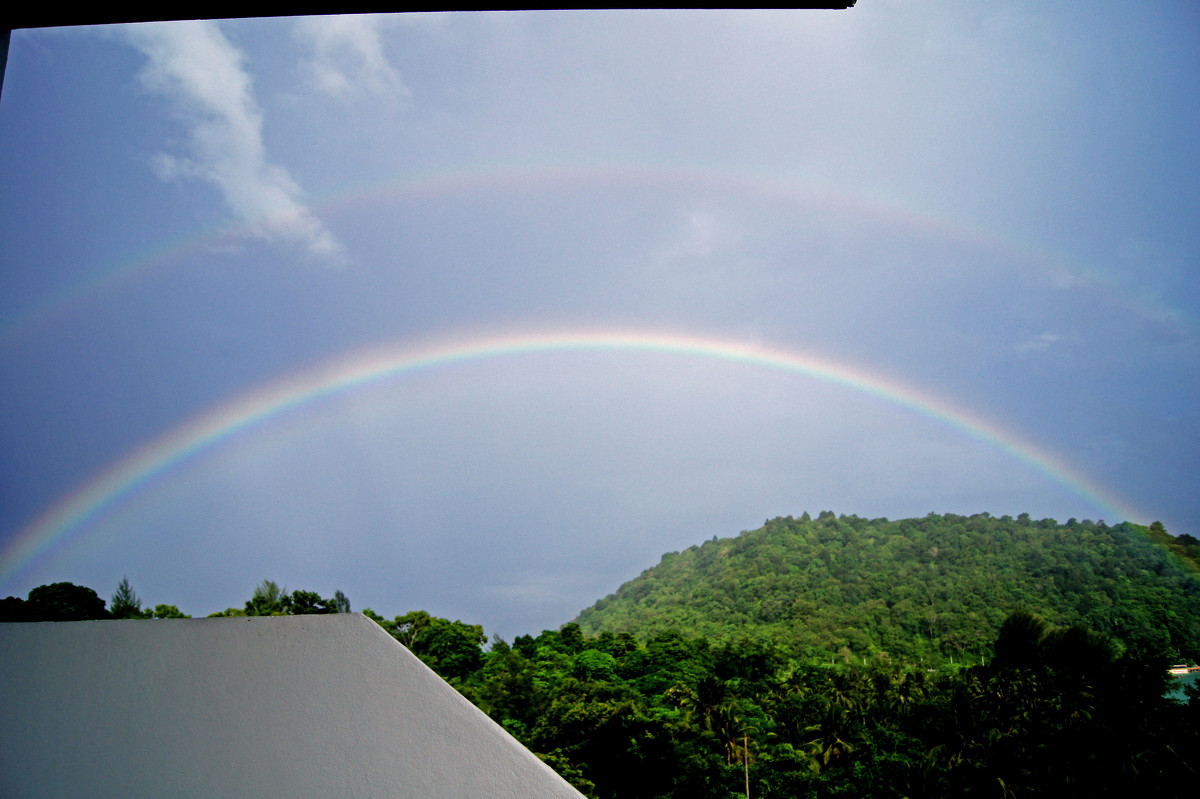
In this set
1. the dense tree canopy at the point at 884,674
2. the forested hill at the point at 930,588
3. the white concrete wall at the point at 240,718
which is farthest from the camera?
the forested hill at the point at 930,588

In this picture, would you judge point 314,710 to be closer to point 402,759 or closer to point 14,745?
point 402,759

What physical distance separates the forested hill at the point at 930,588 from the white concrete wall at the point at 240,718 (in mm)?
43714

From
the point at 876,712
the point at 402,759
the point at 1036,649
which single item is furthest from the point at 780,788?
the point at 402,759

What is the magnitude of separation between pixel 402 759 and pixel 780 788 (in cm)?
2954

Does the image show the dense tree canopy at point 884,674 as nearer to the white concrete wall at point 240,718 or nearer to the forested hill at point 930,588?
the forested hill at point 930,588

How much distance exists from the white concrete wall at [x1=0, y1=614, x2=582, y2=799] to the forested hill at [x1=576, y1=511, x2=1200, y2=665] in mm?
43714

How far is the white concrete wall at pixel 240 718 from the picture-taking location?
1271mm

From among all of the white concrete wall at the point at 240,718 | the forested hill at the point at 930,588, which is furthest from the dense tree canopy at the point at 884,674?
the white concrete wall at the point at 240,718

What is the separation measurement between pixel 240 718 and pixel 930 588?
5210 centimetres

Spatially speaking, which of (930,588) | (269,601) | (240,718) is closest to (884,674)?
(930,588)

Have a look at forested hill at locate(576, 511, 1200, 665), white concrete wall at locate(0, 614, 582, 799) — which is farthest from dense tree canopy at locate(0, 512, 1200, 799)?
white concrete wall at locate(0, 614, 582, 799)

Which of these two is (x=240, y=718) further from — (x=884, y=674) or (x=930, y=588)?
(x=930, y=588)

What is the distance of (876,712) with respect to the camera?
32.7 meters

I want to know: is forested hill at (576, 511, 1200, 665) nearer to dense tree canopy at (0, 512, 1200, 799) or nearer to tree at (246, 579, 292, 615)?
dense tree canopy at (0, 512, 1200, 799)
